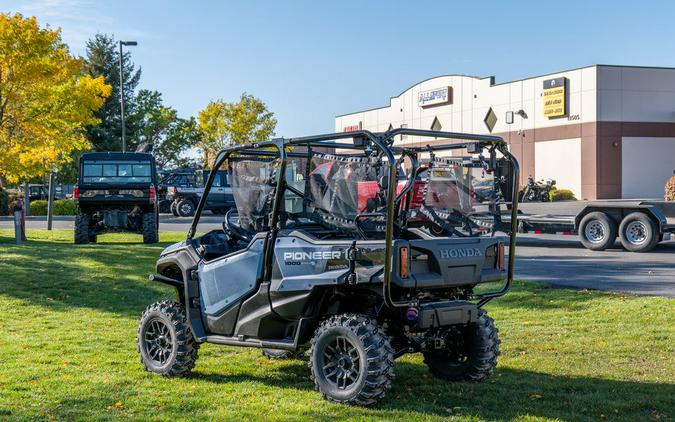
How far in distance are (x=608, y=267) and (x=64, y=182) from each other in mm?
51138

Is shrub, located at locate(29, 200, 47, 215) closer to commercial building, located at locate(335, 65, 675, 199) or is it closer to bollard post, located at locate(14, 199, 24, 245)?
commercial building, located at locate(335, 65, 675, 199)

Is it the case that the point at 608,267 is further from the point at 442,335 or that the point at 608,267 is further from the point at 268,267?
the point at 268,267

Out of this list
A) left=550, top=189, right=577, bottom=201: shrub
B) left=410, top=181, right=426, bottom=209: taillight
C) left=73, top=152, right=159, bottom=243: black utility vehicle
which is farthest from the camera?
left=550, top=189, right=577, bottom=201: shrub

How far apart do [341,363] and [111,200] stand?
632 inches

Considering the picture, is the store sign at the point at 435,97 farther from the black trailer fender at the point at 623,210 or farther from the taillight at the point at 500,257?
the taillight at the point at 500,257

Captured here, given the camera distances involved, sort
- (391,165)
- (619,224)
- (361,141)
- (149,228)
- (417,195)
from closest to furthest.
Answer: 1. (391,165)
2. (361,141)
3. (417,195)
4. (619,224)
5. (149,228)

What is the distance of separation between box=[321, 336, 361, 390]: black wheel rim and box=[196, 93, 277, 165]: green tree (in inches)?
1838

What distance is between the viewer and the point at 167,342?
7.39 metres

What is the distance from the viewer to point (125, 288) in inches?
535

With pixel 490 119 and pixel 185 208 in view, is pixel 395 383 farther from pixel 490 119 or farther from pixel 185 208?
pixel 490 119

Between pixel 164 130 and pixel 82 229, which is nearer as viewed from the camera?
pixel 82 229

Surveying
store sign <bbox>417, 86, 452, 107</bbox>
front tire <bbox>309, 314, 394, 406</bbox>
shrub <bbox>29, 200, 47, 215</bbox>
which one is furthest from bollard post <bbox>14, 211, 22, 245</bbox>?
store sign <bbox>417, 86, 452, 107</bbox>

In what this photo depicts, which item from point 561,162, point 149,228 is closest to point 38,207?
point 149,228

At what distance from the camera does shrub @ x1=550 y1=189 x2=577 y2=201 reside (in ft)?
159
